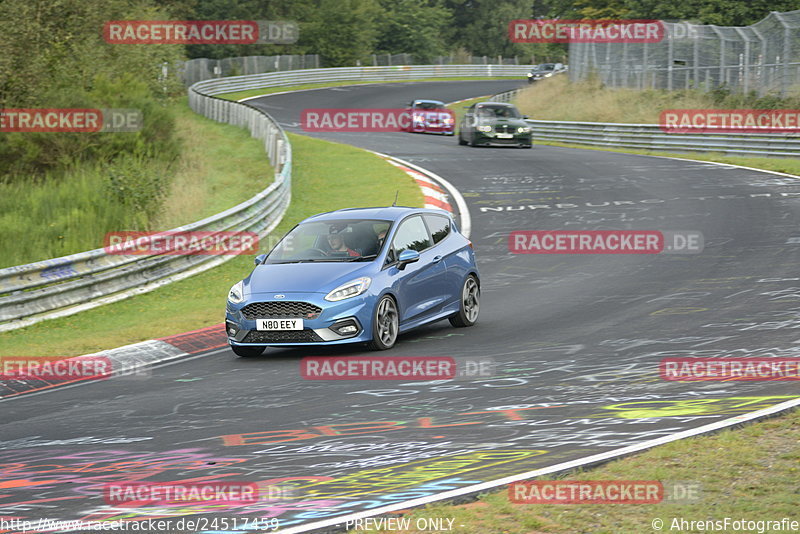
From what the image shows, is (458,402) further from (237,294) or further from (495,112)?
(495,112)

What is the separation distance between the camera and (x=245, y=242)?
67.3 ft

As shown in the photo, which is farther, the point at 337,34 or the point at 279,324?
the point at 337,34

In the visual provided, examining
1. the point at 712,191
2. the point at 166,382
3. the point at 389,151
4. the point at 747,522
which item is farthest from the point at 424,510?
the point at 389,151

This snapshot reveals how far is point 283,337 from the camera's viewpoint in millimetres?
11688

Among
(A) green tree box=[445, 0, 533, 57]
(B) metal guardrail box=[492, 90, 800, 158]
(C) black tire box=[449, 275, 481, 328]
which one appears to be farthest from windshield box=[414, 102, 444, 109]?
(A) green tree box=[445, 0, 533, 57]

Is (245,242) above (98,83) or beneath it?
beneath

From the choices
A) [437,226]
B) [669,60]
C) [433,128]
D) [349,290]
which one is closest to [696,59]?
[669,60]

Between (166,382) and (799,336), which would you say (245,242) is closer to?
(166,382)

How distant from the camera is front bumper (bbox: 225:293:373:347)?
11.5m

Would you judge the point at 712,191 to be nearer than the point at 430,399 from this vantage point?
No

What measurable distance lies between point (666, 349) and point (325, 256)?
3900 millimetres

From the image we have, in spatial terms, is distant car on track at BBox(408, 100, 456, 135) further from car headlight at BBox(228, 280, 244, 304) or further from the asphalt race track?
car headlight at BBox(228, 280, 244, 304)

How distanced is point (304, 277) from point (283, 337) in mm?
713

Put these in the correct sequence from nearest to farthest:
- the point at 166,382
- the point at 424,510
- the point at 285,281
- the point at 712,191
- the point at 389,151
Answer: the point at 424,510
the point at 166,382
the point at 285,281
the point at 712,191
the point at 389,151
